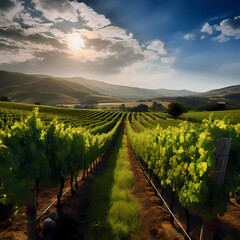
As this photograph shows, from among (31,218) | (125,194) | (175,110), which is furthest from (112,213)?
(175,110)

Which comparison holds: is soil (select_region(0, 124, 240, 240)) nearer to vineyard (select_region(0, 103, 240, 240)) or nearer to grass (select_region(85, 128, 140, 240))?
vineyard (select_region(0, 103, 240, 240))

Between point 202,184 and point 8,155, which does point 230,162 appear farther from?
point 8,155

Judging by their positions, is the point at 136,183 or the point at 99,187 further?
the point at 136,183

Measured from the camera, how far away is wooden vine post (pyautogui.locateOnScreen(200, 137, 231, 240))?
3.28m

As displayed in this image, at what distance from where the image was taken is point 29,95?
585 ft

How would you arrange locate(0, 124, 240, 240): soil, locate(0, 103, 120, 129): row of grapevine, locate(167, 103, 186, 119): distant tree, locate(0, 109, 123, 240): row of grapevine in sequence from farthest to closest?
locate(167, 103, 186, 119): distant tree
locate(0, 103, 120, 129): row of grapevine
locate(0, 124, 240, 240): soil
locate(0, 109, 123, 240): row of grapevine

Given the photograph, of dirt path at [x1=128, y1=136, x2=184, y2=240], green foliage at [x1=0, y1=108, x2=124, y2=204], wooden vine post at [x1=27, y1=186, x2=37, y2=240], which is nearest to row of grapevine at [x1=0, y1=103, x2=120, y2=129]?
green foliage at [x1=0, y1=108, x2=124, y2=204]

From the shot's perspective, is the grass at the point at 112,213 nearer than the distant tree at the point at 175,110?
Yes

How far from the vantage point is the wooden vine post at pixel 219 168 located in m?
3.28

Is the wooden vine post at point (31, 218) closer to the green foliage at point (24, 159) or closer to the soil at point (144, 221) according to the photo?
the green foliage at point (24, 159)

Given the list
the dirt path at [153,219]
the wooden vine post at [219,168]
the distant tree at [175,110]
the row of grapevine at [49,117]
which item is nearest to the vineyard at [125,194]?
the wooden vine post at [219,168]

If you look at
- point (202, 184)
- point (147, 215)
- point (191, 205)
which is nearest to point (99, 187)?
point (147, 215)

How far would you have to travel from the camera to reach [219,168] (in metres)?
3.34

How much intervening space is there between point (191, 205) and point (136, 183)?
20.4 ft
